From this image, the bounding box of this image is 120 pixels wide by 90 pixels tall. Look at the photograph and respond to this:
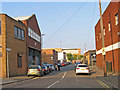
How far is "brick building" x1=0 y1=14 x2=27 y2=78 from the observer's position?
67.2ft

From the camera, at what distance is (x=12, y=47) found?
22906mm

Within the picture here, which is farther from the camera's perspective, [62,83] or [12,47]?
[12,47]

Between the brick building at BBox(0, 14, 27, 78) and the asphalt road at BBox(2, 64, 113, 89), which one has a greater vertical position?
the brick building at BBox(0, 14, 27, 78)

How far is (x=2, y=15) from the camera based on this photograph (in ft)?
67.5

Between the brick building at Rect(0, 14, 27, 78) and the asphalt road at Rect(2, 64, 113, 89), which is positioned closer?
the asphalt road at Rect(2, 64, 113, 89)

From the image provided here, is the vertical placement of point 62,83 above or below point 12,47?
below

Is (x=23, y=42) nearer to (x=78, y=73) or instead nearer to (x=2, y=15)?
(x=2, y=15)

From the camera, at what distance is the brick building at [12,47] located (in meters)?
20.5

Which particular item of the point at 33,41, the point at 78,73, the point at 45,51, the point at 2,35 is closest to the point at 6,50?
the point at 2,35

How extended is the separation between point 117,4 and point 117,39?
407 centimetres

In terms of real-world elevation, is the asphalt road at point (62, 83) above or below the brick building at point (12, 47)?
below

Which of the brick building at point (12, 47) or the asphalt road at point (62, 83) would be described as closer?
the asphalt road at point (62, 83)

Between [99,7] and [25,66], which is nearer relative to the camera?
[99,7]

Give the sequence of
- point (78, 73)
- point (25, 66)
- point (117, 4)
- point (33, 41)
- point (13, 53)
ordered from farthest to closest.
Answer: point (33, 41)
point (25, 66)
point (78, 73)
point (13, 53)
point (117, 4)
